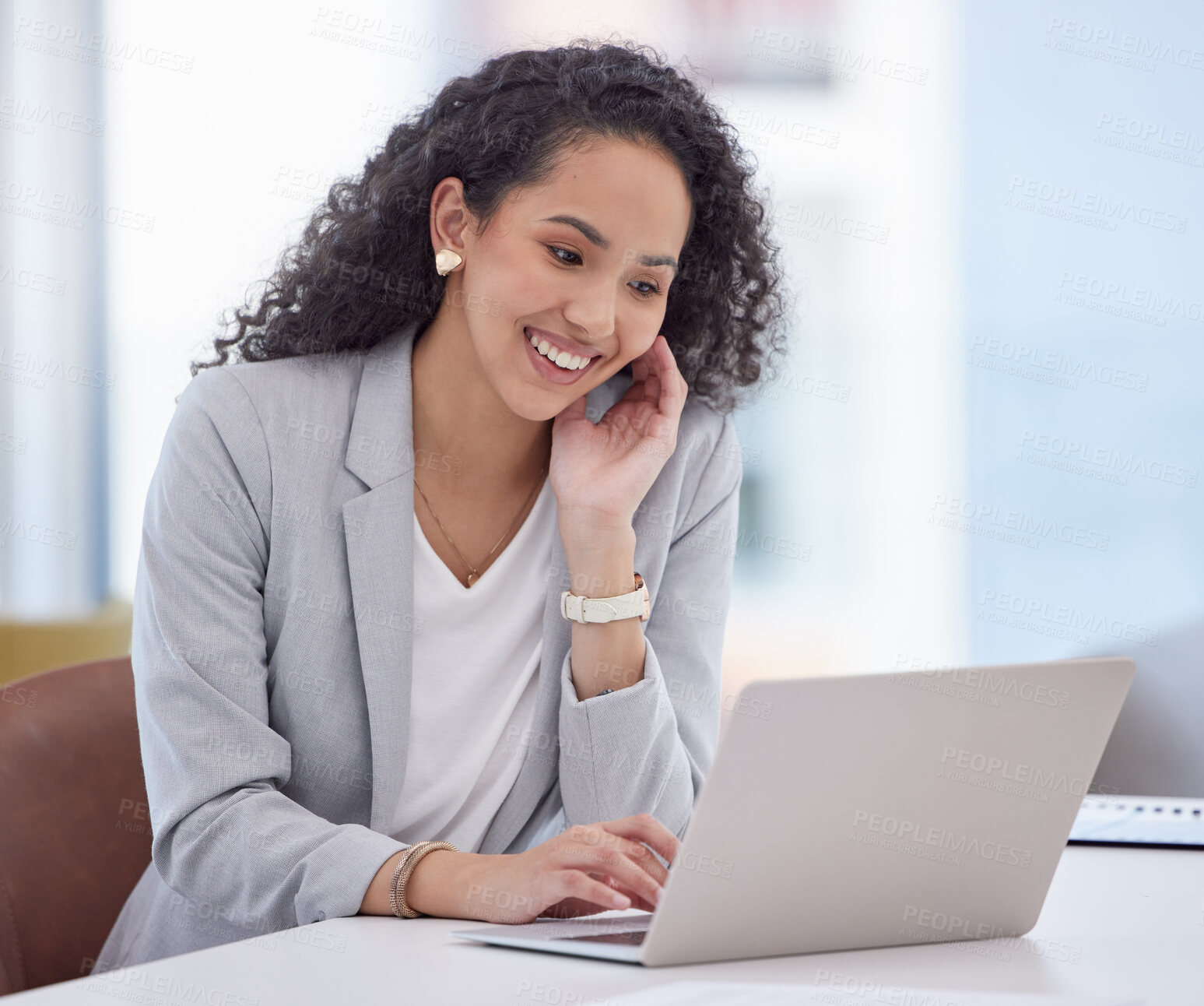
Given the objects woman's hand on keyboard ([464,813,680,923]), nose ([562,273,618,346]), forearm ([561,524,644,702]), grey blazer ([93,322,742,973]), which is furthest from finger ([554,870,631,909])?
nose ([562,273,618,346])

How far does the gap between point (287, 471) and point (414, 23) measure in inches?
93.9

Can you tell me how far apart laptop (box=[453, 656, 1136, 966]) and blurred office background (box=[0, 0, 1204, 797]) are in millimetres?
1989

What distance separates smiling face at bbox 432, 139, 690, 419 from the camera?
4.08 ft

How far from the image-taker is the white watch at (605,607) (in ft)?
4.01

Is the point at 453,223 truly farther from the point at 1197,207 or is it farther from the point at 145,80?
the point at 145,80

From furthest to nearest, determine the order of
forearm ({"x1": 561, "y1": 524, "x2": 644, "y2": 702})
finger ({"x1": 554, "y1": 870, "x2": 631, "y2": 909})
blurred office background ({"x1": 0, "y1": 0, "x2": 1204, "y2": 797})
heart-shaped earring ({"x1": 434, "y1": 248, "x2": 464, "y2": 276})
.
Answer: blurred office background ({"x1": 0, "y1": 0, "x2": 1204, "y2": 797}) → heart-shaped earring ({"x1": 434, "y1": 248, "x2": 464, "y2": 276}) → forearm ({"x1": 561, "y1": 524, "x2": 644, "y2": 702}) → finger ({"x1": 554, "y1": 870, "x2": 631, "y2": 909})

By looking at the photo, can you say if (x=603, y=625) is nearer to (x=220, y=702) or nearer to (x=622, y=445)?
(x=622, y=445)

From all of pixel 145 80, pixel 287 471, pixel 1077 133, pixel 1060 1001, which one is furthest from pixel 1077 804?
pixel 145 80

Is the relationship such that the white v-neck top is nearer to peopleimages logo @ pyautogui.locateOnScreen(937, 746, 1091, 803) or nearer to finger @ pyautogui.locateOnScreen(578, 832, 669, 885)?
finger @ pyautogui.locateOnScreen(578, 832, 669, 885)

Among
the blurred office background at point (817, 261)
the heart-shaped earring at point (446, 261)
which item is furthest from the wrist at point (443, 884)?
the blurred office background at point (817, 261)

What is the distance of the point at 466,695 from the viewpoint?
127cm

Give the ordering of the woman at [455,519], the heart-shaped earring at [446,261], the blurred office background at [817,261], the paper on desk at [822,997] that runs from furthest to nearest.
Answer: the blurred office background at [817,261] → the heart-shaped earring at [446,261] → the woman at [455,519] → the paper on desk at [822,997]

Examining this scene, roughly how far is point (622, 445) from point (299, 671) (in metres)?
0.47

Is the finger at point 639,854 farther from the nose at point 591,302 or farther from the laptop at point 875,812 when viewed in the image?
the nose at point 591,302
